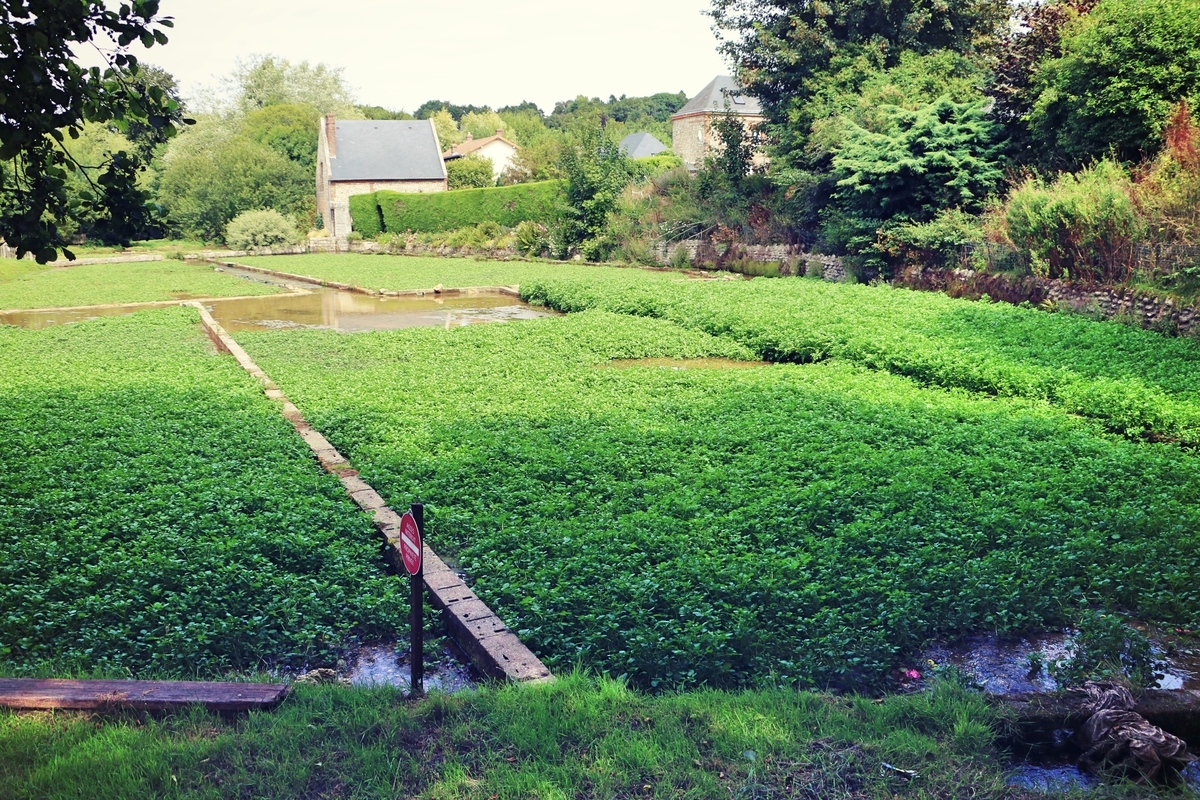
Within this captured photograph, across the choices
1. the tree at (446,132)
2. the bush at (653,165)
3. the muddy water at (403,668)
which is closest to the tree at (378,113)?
the tree at (446,132)

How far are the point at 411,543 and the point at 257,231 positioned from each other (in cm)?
4599

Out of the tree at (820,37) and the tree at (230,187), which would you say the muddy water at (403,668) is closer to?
the tree at (820,37)

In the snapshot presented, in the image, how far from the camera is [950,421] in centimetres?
888

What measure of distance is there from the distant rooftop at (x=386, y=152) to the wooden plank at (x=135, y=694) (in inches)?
1927

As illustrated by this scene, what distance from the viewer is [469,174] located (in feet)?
176

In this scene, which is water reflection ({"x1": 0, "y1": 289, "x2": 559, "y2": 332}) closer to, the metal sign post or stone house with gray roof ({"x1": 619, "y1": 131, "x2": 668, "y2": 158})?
the metal sign post

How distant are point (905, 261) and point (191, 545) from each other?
17504 mm

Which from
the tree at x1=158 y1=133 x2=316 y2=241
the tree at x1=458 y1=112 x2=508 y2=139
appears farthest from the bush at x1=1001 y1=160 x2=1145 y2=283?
the tree at x1=458 y1=112 x2=508 y2=139

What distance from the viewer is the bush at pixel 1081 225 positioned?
14.2m

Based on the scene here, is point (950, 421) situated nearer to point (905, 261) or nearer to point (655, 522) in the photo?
point (655, 522)

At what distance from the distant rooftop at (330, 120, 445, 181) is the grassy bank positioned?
49439 millimetres

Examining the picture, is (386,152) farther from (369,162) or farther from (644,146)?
(644,146)

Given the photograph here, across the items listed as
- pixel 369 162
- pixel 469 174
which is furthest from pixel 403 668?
pixel 469 174

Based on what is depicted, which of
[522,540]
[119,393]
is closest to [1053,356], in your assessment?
[522,540]
